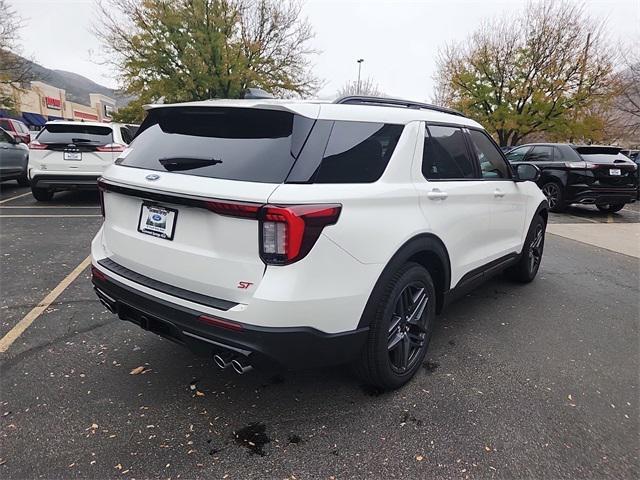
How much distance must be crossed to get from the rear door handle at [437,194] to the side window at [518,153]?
31.9 ft

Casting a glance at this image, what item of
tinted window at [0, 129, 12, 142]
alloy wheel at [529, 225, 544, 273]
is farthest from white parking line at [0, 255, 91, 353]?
tinted window at [0, 129, 12, 142]

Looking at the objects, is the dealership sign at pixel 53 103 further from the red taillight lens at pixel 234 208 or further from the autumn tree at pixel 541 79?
the red taillight lens at pixel 234 208

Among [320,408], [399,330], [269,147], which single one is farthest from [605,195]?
[269,147]

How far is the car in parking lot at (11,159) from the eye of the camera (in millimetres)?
9797

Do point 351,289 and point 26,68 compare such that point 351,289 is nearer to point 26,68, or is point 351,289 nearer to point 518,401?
point 518,401

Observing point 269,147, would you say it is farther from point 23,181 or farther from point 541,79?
point 541,79

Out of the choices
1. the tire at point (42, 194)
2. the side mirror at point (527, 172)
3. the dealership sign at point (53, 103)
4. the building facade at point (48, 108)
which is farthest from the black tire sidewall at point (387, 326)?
the dealership sign at point (53, 103)

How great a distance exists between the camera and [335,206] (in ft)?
6.67

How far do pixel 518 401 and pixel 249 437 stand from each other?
5.33ft

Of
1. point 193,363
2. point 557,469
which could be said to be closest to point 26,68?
point 193,363

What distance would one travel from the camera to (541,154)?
34.8 ft

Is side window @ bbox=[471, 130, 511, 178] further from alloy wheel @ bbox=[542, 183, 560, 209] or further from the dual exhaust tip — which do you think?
alloy wheel @ bbox=[542, 183, 560, 209]

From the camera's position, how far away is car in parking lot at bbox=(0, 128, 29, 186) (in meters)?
9.80

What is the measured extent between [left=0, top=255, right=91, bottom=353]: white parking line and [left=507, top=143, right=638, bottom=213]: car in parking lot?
9.22m
